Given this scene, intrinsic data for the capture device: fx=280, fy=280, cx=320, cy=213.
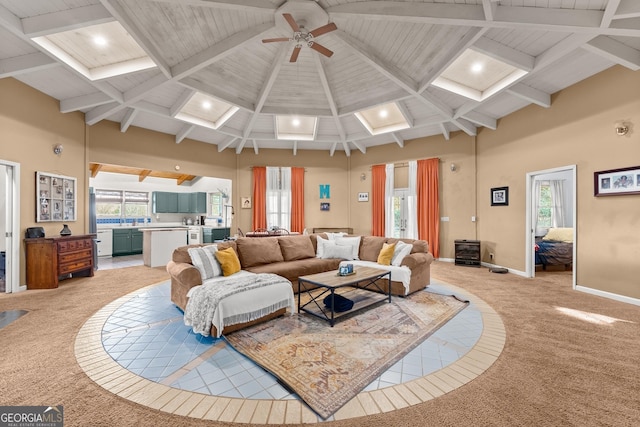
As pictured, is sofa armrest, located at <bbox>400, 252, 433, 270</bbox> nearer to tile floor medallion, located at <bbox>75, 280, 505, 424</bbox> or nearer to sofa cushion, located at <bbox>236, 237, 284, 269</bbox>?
tile floor medallion, located at <bbox>75, 280, 505, 424</bbox>

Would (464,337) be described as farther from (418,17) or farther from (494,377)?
(418,17)

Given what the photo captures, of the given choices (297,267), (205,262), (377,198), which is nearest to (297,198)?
(377,198)

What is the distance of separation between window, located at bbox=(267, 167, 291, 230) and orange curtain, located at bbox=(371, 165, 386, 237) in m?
2.51

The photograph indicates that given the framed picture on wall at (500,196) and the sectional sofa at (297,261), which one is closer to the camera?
the sectional sofa at (297,261)

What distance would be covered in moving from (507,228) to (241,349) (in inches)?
229

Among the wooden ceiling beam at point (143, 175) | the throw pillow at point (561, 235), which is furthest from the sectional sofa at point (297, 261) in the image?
the wooden ceiling beam at point (143, 175)

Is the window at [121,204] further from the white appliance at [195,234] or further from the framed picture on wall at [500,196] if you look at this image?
the framed picture on wall at [500,196]

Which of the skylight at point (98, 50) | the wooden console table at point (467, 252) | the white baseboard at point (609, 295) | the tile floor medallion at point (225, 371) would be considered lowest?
the tile floor medallion at point (225, 371)

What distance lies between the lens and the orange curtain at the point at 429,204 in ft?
23.7

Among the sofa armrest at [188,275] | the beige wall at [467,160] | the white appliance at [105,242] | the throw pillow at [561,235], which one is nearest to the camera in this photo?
the sofa armrest at [188,275]

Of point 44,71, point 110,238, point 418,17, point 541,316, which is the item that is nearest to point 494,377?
point 541,316

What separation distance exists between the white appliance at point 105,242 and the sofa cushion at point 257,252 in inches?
223

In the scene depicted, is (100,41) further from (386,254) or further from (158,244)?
(386,254)

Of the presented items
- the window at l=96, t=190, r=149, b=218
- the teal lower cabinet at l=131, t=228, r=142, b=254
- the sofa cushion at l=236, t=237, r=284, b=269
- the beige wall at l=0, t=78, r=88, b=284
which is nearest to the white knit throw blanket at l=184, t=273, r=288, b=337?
the sofa cushion at l=236, t=237, r=284, b=269
